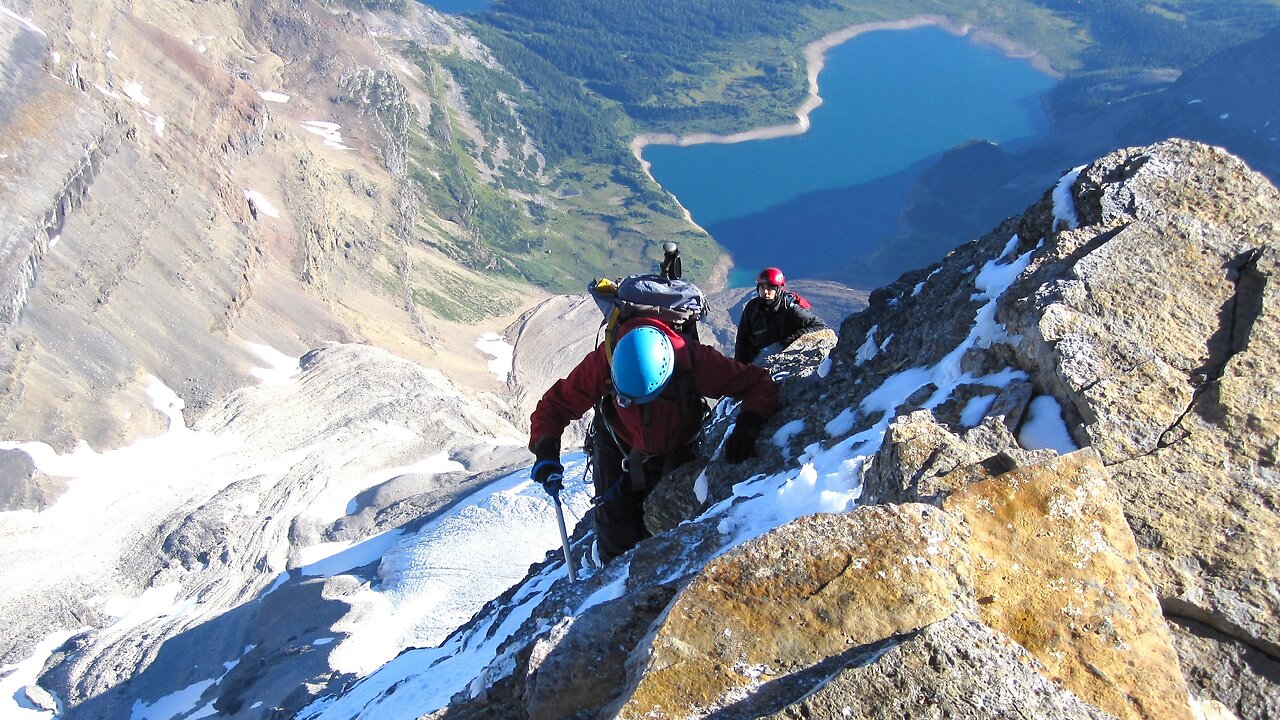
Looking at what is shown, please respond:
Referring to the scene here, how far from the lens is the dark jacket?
41.6 ft

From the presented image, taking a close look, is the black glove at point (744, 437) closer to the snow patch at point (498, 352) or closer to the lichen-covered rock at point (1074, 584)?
the lichen-covered rock at point (1074, 584)

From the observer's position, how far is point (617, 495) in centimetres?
1020

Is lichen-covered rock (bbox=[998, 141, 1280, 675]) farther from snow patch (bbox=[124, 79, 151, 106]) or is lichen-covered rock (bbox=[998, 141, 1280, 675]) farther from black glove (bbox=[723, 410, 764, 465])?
snow patch (bbox=[124, 79, 151, 106])

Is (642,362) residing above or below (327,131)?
above

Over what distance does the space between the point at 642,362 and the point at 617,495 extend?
8.62 feet

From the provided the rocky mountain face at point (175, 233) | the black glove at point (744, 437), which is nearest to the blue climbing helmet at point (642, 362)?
the black glove at point (744, 437)

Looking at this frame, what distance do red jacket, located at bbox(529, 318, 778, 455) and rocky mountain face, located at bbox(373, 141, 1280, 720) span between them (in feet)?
3.19

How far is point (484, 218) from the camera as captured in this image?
12850cm

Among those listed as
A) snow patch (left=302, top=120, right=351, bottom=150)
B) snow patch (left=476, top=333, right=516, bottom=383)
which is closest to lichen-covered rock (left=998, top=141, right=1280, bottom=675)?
snow patch (left=476, top=333, right=516, bottom=383)

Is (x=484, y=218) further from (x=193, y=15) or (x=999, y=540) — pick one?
(x=999, y=540)

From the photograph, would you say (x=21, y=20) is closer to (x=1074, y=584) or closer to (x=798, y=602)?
(x=798, y=602)

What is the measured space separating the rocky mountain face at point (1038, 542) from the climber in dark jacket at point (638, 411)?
0.97m

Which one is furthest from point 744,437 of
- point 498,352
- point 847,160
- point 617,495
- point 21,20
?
point 847,160

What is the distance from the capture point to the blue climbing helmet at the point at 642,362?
8055 mm
